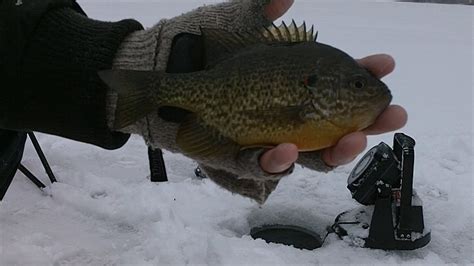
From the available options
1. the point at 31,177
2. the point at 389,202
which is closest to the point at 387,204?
the point at 389,202

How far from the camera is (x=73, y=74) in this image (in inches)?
Result: 77.3

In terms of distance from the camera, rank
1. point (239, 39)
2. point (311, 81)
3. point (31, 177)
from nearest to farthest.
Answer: point (311, 81) → point (239, 39) → point (31, 177)

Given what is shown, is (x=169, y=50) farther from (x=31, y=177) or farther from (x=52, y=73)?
(x=31, y=177)

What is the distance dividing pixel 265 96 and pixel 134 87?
1.23 ft

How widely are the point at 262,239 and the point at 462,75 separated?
369cm

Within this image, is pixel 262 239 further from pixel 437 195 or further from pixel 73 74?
pixel 73 74

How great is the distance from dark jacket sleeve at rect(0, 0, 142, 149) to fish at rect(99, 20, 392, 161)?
23cm

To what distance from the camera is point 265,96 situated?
5.57 ft

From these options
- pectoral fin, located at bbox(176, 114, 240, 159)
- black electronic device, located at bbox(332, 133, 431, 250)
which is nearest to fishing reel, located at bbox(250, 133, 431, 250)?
black electronic device, located at bbox(332, 133, 431, 250)

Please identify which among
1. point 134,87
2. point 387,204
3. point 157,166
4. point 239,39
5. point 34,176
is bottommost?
point 34,176

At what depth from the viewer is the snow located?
318 centimetres

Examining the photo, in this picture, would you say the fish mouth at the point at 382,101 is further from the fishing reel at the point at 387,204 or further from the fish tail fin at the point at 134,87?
the fishing reel at the point at 387,204

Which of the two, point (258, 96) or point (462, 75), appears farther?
point (462, 75)

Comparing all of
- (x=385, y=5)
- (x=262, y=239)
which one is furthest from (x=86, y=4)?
(x=262, y=239)
